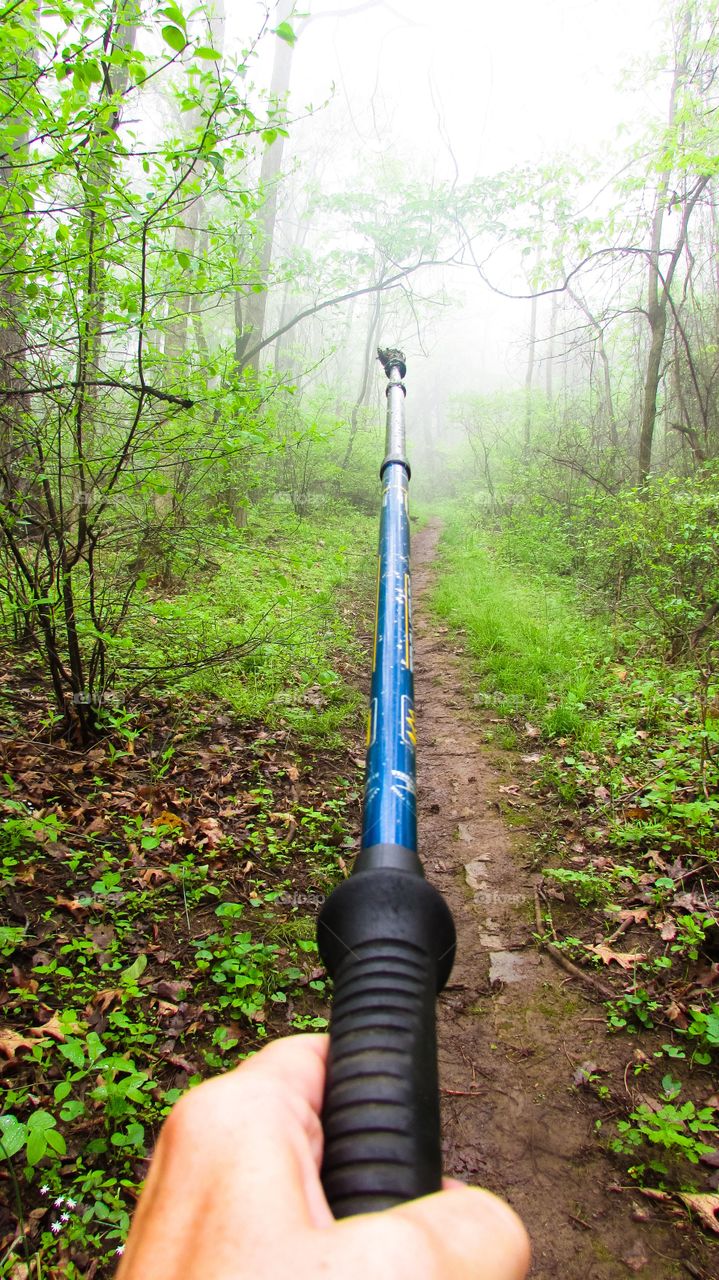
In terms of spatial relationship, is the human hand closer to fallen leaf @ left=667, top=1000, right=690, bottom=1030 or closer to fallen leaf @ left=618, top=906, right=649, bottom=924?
fallen leaf @ left=667, top=1000, right=690, bottom=1030

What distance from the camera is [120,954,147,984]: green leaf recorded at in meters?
2.48

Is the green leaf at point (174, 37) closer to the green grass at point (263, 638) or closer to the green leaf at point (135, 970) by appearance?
the green grass at point (263, 638)

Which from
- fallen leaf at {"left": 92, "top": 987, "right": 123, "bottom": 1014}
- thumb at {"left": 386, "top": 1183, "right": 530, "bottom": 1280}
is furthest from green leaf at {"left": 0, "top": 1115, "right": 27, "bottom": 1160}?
thumb at {"left": 386, "top": 1183, "right": 530, "bottom": 1280}

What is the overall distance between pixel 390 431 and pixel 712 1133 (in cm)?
348

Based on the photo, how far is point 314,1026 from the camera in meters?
2.52

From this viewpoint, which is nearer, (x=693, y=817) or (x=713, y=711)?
(x=693, y=817)

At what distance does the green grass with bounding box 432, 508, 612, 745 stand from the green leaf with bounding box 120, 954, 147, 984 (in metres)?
3.31

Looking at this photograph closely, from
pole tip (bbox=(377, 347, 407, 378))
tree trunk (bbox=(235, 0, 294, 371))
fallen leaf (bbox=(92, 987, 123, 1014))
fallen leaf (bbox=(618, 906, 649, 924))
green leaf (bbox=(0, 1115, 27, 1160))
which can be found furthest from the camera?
tree trunk (bbox=(235, 0, 294, 371))

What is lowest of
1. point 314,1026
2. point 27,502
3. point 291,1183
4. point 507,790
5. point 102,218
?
point 314,1026

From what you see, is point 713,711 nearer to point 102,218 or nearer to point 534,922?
point 534,922

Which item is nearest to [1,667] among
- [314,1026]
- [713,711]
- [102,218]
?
[102,218]

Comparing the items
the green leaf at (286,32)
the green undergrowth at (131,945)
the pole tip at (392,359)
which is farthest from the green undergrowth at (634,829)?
the green leaf at (286,32)

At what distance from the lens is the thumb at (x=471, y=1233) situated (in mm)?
597

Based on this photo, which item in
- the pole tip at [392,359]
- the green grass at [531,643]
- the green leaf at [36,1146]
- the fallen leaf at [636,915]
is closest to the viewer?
the green leaf at [36,1146]
